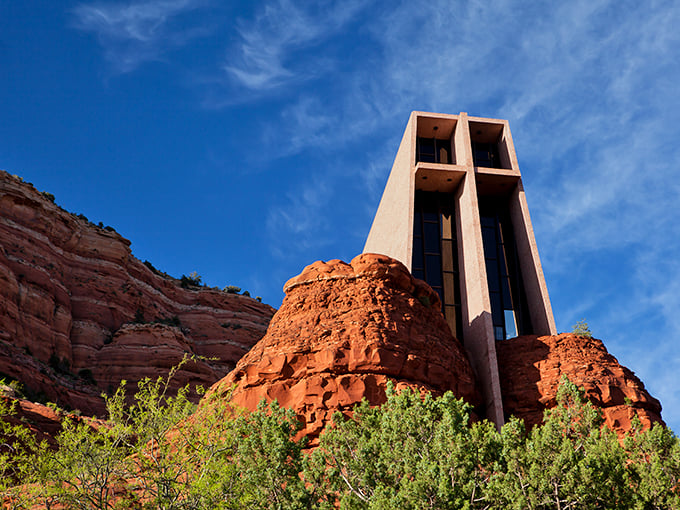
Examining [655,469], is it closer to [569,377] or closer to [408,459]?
[408,459]

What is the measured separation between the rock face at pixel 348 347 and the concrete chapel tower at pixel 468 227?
448cm

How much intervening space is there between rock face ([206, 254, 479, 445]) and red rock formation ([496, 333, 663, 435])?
209 cm

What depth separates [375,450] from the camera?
15.6 m

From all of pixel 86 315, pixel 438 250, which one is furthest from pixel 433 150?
pixel 86 315

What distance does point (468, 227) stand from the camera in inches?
1236

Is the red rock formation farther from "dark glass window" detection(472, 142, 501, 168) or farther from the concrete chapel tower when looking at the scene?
"dark glass window" detection(472, 142, 501, 168)

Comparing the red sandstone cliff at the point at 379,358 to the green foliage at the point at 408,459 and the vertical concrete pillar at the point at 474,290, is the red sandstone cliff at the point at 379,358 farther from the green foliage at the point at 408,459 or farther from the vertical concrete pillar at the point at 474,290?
the green foliage at the point at 408,459

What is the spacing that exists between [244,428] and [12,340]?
76.8ft

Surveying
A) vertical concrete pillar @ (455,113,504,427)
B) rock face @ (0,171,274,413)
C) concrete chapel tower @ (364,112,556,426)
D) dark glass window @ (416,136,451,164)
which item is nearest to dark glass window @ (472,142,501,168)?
concrete chapel tower @ (364,112,556,426)

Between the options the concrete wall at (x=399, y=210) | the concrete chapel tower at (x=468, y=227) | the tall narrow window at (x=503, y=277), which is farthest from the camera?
the tall narrow window at (x=503, y=277)

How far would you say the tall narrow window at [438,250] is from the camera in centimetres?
3134

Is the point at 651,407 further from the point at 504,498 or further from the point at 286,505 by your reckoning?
the point at 286,505

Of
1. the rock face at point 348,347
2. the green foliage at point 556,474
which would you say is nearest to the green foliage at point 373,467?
the green foliage at point 556,474

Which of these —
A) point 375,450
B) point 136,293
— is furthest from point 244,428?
point 136,293
